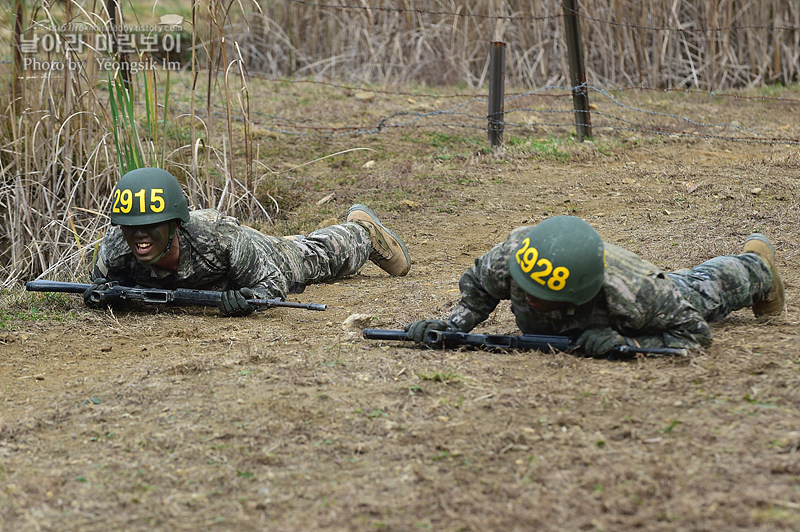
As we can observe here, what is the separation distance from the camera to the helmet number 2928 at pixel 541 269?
12.1ft

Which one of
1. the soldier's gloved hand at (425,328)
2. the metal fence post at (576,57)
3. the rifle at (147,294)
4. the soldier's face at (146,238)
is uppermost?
the metal fence post at (576,57)

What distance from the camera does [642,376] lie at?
3.69 meters

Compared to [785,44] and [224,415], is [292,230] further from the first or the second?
[785,44]

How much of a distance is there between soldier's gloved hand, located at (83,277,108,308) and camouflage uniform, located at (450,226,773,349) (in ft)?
7.20

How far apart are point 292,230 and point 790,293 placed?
3.80 m

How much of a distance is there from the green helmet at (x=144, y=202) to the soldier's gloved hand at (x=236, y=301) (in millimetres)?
524

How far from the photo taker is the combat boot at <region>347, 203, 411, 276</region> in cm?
624

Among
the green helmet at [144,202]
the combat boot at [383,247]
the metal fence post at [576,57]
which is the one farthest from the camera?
the metal fence post at [576,57]

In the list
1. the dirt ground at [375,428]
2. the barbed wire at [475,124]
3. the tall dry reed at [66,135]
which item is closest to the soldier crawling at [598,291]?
the dirt ground at [375,428]

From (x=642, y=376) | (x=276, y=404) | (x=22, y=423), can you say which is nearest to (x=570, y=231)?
(x=642, y=376)

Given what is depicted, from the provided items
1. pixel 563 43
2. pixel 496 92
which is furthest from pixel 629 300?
pixel 563 43

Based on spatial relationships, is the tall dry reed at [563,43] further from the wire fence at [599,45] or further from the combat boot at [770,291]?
the combat boot at [770,291]

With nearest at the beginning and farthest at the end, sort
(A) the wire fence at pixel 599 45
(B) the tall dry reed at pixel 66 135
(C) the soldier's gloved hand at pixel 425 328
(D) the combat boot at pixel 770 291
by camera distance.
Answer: (C) the soldier's gloved hand at pixel 425 328 → (D) the combat boot at pixel 770 291 → (B) the tall dry reed at pixel 66 135 → (A) the wire fence at pixel 599 45

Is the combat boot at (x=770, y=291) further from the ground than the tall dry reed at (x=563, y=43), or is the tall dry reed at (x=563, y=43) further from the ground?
the tall dry reed at (x=563, y=43)
